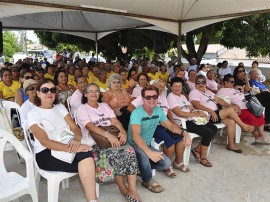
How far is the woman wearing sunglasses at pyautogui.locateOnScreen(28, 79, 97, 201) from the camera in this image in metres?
2.15

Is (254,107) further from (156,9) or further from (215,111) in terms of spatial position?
(156,9)

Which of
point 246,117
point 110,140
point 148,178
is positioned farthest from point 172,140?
point 246,117

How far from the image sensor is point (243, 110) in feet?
14.0

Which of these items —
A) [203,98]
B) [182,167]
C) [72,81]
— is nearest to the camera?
[182,167]

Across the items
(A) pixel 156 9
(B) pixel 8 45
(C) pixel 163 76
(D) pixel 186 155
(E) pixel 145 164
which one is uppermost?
(B) pixel 8 45

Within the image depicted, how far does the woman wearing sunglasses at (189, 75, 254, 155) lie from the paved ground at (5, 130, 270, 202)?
33cm

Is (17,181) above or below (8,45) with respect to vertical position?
below

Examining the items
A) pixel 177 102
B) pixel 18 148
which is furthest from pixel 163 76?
pixel 18 148

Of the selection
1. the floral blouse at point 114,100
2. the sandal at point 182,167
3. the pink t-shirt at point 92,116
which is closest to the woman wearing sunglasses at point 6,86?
the floral blouse at point 114,100

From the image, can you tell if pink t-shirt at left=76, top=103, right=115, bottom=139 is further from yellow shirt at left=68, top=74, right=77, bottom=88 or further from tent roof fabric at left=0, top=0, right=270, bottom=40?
tent roof fabric at left=0, top=0, right=270, bottom=40

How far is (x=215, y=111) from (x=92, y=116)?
6.64 ft

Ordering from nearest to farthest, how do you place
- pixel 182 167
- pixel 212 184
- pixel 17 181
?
pixel 17 181 < pixel 212 184 < pixel 182 167

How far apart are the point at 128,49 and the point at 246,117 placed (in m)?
10.4

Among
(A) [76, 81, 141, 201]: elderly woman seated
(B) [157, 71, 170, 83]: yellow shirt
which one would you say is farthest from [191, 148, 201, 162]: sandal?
(B) [157, 71, 170, 83]: yellow shirt
